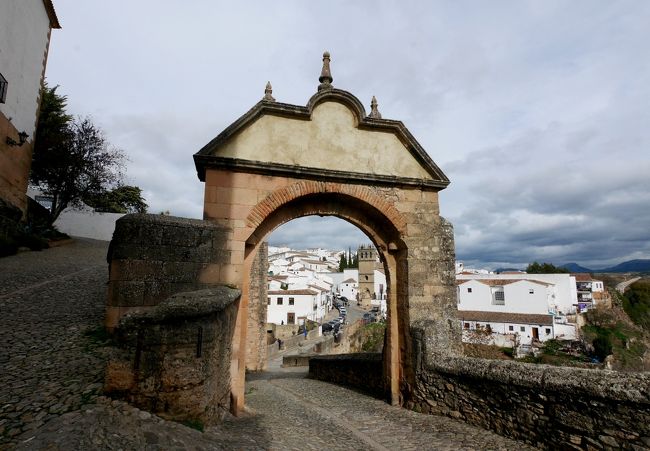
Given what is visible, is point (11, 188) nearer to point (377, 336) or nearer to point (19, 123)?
point (19, 123)

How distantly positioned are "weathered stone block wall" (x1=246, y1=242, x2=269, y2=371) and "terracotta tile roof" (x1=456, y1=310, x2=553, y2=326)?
93.1 feet

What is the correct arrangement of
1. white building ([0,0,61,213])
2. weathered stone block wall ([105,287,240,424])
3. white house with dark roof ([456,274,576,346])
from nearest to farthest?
weathered stone block wall ([105,287,240,424]) < white building ([0,0,61,213]) < white house with dark roof ([456,274,576,346])

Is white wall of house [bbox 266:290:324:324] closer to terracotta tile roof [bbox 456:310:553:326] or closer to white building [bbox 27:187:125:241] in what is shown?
terracotta tile roof [bbox 456:310:553:326]

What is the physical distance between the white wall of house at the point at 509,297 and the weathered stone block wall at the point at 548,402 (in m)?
38.9

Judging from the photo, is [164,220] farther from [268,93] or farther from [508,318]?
[508,318]

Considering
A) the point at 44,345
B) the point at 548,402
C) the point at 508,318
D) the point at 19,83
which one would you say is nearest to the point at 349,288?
the point at 508,318

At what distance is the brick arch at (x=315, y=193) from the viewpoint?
632 cm

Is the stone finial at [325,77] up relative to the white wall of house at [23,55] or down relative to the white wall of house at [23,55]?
down

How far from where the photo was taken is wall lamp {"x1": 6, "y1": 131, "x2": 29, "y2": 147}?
44.3 ft

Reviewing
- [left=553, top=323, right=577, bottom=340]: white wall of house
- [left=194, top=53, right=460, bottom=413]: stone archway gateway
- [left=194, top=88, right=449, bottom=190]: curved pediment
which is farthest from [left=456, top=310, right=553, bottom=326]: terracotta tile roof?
[left=194, top=88, right=449, bottom=190]: curved pediment

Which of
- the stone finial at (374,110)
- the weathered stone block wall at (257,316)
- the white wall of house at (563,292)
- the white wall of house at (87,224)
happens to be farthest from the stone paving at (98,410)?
the white wall of house at (563,292)

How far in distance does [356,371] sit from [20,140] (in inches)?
612

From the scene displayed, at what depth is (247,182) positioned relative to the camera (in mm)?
6355

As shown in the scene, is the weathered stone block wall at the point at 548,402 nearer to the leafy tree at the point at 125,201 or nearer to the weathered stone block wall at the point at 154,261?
the weathered stone block wall at the point at 154,261
